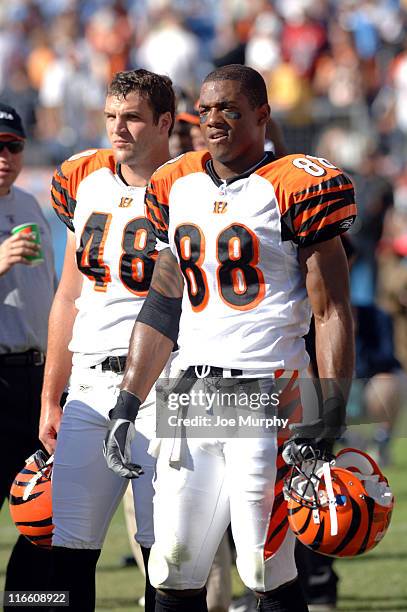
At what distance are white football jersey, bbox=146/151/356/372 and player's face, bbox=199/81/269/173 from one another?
0.22 ft

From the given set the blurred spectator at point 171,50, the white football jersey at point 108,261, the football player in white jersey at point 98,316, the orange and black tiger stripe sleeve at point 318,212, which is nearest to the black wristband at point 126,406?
the football player in white jersey at point 98,316

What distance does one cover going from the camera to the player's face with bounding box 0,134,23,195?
5.00 m

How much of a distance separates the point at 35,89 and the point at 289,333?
11.7 m

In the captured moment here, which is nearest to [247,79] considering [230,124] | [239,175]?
[230,124]

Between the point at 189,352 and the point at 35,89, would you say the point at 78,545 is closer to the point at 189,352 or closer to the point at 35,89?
the point at 189,352

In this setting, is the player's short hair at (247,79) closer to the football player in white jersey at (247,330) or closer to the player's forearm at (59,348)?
the football player in white jersey at (247,330)

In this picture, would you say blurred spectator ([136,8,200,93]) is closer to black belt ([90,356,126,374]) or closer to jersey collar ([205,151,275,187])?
black belt ([90,356,126,374])

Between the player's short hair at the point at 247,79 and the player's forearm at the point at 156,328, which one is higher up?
the player's short hair at the point at 247,79

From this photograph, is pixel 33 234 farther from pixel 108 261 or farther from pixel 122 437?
pixel 122 437

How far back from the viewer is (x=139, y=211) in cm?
427

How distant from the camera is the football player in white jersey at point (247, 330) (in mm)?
3604

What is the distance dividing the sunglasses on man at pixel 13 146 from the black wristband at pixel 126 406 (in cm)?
166

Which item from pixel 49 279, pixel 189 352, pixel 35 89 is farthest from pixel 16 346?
pixel 35 89

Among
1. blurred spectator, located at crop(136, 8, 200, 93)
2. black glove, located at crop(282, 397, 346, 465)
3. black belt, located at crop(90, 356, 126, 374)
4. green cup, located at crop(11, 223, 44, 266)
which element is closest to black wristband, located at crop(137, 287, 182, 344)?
black belt, located at crop(90, 356, 126, 374)
